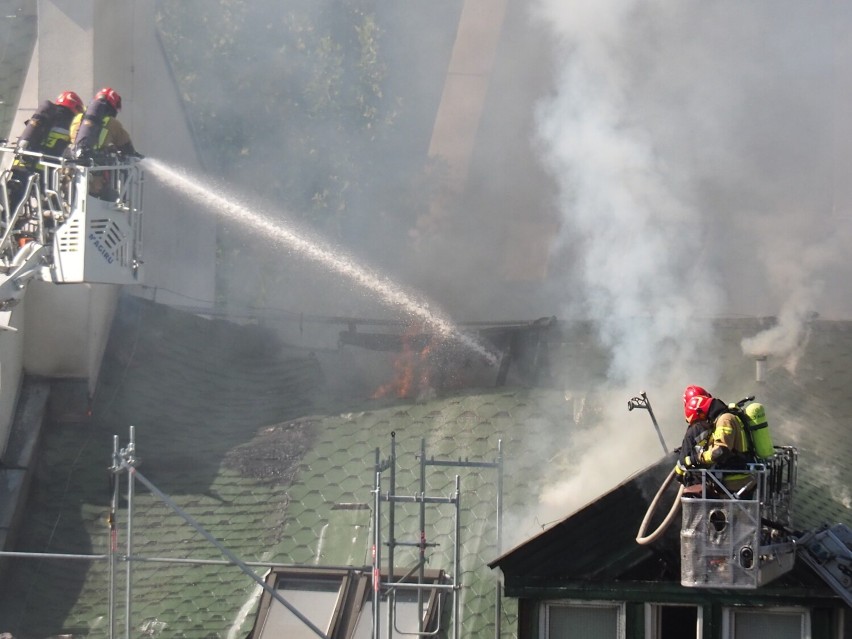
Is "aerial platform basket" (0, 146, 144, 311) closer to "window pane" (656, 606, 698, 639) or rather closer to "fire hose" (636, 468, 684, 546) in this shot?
"fire hose" (636, 468, 684, 546)

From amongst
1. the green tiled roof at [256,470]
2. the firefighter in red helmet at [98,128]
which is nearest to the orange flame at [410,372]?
the green tiled roof at [256,470]

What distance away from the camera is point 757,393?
13.0 metres

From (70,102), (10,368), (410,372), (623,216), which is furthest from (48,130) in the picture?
(623,216)

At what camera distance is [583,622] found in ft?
33.3

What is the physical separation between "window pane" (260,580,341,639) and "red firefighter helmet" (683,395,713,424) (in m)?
3.67

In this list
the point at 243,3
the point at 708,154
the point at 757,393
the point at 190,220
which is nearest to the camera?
the point at 757,393

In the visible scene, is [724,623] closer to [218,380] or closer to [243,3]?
[218,380]

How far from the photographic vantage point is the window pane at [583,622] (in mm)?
10117

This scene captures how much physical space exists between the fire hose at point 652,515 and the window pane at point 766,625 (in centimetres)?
91

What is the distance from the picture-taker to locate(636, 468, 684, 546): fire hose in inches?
378

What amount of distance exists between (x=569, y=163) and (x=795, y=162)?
→ 110 inches

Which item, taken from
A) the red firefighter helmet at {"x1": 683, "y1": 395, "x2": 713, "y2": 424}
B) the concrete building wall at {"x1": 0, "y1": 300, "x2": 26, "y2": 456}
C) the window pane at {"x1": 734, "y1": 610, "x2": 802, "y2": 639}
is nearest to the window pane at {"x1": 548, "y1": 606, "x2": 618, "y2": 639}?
the window pane at {"x1": 734, "y1": 610, "x2": 802, "y2": 639}

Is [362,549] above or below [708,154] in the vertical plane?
below

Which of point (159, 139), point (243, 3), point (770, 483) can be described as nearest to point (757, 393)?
point (770, 483)
